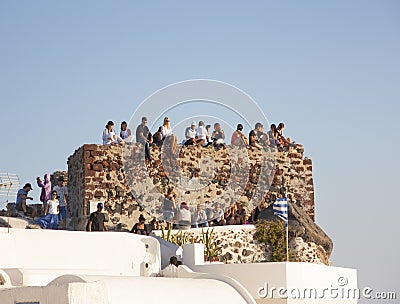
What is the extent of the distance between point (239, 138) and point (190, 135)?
1412 mm

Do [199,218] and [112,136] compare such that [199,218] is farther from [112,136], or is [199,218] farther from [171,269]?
[171,269]

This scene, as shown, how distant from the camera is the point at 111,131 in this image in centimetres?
2436

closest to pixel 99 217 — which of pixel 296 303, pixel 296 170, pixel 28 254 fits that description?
pixel 28 254

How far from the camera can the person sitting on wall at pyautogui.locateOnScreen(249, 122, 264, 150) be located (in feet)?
86.1

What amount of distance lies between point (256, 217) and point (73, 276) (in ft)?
31.0

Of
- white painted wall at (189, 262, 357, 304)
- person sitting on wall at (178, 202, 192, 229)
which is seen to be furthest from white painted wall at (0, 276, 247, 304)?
person sitting on wall at (178, 202, 192, 229)

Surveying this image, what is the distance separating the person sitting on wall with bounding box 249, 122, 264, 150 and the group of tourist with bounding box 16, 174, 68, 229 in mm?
5019

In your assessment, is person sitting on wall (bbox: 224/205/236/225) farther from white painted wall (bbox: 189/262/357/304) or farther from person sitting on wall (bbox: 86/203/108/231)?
white painted wall (bbox: 189/262/357/304)

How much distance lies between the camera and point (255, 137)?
26.3 meters

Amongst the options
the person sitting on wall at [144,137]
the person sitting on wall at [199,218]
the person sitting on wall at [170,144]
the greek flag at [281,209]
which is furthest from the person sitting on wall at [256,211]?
the person sitting on wall at [144,137]

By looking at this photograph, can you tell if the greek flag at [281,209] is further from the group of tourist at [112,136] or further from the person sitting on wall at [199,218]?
the group of tourist at [112,136]

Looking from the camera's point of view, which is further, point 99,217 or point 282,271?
point 99,217

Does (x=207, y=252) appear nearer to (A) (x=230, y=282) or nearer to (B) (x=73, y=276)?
(A) (x=230, y=282)

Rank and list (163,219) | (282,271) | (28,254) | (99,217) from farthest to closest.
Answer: (163,219) → (99,217) → (282,271) → (28,254)
